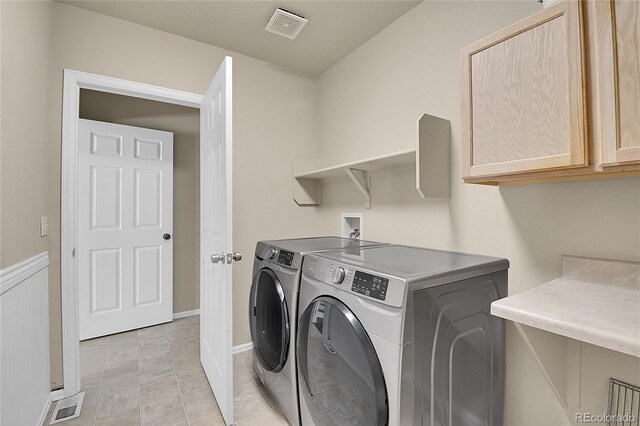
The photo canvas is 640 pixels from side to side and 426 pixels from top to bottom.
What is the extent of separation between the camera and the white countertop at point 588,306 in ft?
2.33

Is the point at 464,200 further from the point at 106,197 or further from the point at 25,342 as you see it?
the point at 106,197

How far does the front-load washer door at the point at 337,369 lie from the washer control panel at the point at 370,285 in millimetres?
107

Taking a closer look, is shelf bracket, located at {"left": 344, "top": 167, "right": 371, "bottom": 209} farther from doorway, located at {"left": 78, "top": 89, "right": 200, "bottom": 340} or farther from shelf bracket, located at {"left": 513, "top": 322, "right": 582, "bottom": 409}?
doorway, located at {"left": 78, "top": 89, "right": 200, "bottom": 340}

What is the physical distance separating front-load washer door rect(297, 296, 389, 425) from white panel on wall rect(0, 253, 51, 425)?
3.90 feet

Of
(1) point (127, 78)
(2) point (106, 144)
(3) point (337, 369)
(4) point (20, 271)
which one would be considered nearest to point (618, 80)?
(3) point (337, 369)

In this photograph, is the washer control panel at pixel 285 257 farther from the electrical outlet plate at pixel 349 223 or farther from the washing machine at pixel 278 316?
the electrical outlet plate at pixel 349 223

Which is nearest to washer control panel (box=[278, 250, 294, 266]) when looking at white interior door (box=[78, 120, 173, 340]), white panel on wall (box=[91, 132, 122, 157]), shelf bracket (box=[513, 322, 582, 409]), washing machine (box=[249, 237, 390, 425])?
washing machine (box=[249, 237, 390, 425])

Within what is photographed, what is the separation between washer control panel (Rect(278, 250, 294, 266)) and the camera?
159 centimetres

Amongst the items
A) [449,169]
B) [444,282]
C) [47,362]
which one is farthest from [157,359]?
[449,169]

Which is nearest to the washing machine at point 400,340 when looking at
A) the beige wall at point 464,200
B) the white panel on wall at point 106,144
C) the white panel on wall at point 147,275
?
the beige wall at point 464,200

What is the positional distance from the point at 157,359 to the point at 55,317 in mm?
790

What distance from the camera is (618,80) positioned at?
83cm

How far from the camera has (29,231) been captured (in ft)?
4.93

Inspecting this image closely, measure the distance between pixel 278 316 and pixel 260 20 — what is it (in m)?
2.00
